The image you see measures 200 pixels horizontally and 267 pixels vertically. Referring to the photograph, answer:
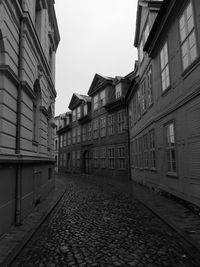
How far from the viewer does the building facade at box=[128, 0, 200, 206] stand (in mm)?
7922

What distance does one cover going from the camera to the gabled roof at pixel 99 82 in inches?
1116

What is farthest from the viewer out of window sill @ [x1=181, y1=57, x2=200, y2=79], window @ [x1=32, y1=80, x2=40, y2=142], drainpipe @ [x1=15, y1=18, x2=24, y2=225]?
window @ [x1=32, y1=80, x2=40, y2=142]

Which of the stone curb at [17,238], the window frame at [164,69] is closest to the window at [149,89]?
the window frame at [164,69]

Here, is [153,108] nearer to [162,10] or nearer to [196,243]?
[162,10]

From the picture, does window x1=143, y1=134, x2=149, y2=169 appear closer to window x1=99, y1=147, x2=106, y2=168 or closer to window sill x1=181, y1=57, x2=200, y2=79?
window sill x1=181, y1=57, x2=200, y2=79

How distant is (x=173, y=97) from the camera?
997 centimetres

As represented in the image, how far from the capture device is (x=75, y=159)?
124 ft

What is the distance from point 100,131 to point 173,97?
65.7 ft

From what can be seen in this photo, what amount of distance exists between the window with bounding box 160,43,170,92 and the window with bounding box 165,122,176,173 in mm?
1841

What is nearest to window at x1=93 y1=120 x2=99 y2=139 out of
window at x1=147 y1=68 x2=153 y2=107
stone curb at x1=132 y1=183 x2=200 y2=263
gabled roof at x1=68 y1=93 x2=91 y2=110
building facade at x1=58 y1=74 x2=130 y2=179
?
building facade at x1=58 y1=74 x2=130 y2=179

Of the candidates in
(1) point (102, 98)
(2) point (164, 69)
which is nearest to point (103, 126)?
(1) point (102, 98)

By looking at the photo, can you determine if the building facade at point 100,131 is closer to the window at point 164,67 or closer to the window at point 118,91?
the window at point 118,91

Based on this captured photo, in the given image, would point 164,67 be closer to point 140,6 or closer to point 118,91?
point 140,6

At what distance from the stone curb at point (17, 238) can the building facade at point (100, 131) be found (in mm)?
16663
